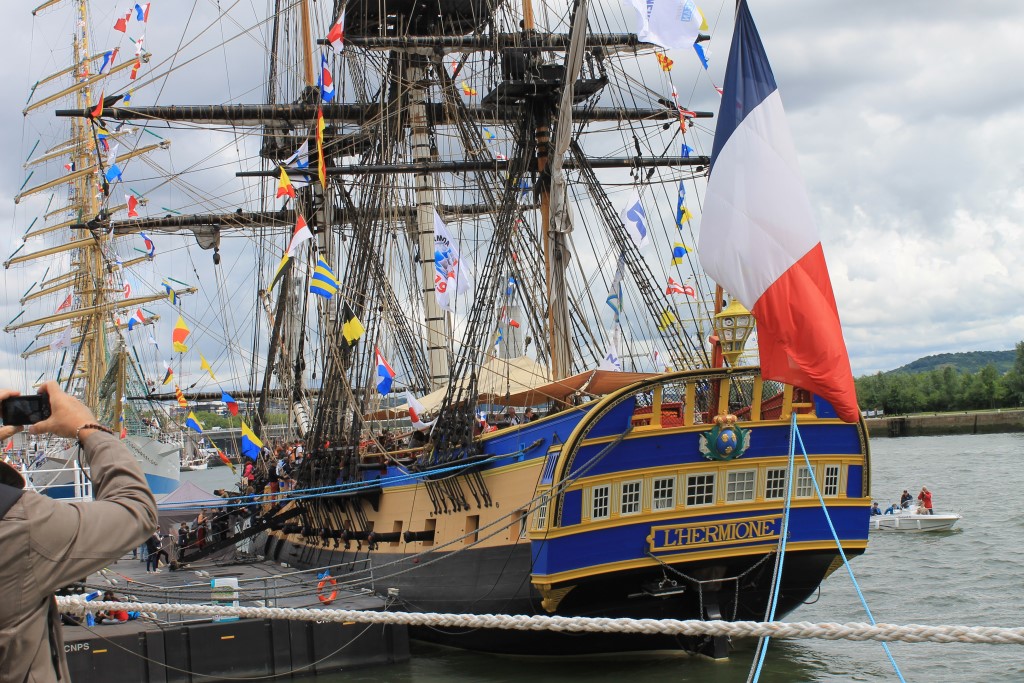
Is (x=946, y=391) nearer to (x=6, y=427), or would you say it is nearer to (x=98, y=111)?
(x=98, y=111)

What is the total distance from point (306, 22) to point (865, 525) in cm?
2823

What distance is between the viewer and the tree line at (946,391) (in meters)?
102

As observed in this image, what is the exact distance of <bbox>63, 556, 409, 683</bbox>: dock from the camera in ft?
51.7

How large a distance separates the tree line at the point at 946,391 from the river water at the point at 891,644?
230ft

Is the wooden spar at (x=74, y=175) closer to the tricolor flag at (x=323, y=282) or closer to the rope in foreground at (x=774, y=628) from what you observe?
the tricolor flag at (x=323, y=282)

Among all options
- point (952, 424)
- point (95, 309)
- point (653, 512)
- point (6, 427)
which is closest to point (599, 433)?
point (653, 512)

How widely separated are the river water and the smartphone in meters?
13.5

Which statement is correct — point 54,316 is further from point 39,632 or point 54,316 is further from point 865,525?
point 39,632

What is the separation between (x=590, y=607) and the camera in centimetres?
1548

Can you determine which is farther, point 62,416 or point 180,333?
point 180,333

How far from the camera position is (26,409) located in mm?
3053

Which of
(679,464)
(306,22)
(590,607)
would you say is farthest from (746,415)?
(306,22)

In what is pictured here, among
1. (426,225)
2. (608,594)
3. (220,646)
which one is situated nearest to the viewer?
(608,594)

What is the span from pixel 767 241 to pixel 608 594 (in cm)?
752
